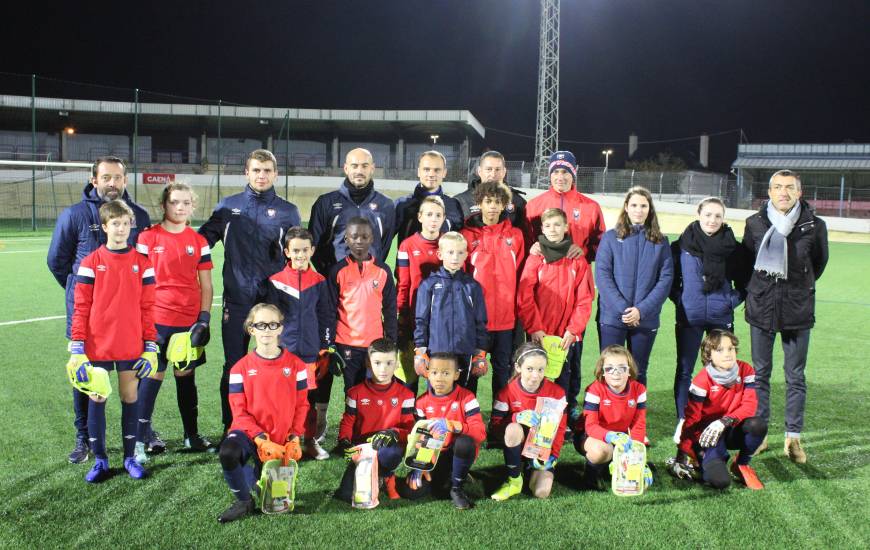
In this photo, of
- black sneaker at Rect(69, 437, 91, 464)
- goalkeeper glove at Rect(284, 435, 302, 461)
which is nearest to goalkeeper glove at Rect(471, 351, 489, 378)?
goalkeeper glove at Rect(284, 435, 302, 461)

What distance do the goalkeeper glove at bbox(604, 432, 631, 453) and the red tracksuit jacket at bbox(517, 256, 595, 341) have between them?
3.04 ft

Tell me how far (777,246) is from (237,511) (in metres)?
3.72

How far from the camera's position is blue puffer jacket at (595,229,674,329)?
4.62 metres

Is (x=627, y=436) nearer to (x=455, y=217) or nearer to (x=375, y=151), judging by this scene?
(x=455, y=217)

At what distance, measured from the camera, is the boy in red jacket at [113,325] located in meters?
3.88

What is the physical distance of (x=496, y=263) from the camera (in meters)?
4.71

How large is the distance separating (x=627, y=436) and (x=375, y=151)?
4122cm

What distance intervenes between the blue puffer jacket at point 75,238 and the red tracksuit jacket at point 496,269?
231 centimetres

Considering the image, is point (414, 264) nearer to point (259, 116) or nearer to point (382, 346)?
point (382, 346)

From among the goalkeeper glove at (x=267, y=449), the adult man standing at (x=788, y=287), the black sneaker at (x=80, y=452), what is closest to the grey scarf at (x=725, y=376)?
the adult man standing at (x=788, y=287)

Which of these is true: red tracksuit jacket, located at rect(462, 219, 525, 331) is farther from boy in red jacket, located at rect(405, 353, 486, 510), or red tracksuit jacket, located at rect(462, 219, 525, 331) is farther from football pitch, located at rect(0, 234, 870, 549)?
football pitch, located at rect(0, 234, 870, 549)

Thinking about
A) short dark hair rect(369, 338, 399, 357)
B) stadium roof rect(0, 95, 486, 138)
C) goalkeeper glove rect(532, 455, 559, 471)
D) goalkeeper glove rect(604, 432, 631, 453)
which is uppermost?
stadium roof rect(0, 95, 486, 138)

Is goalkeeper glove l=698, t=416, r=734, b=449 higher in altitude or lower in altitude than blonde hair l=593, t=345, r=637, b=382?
lower

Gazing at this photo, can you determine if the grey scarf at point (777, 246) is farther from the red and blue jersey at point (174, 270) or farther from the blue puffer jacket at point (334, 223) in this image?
the red and blue jersey at point (174, 270)
